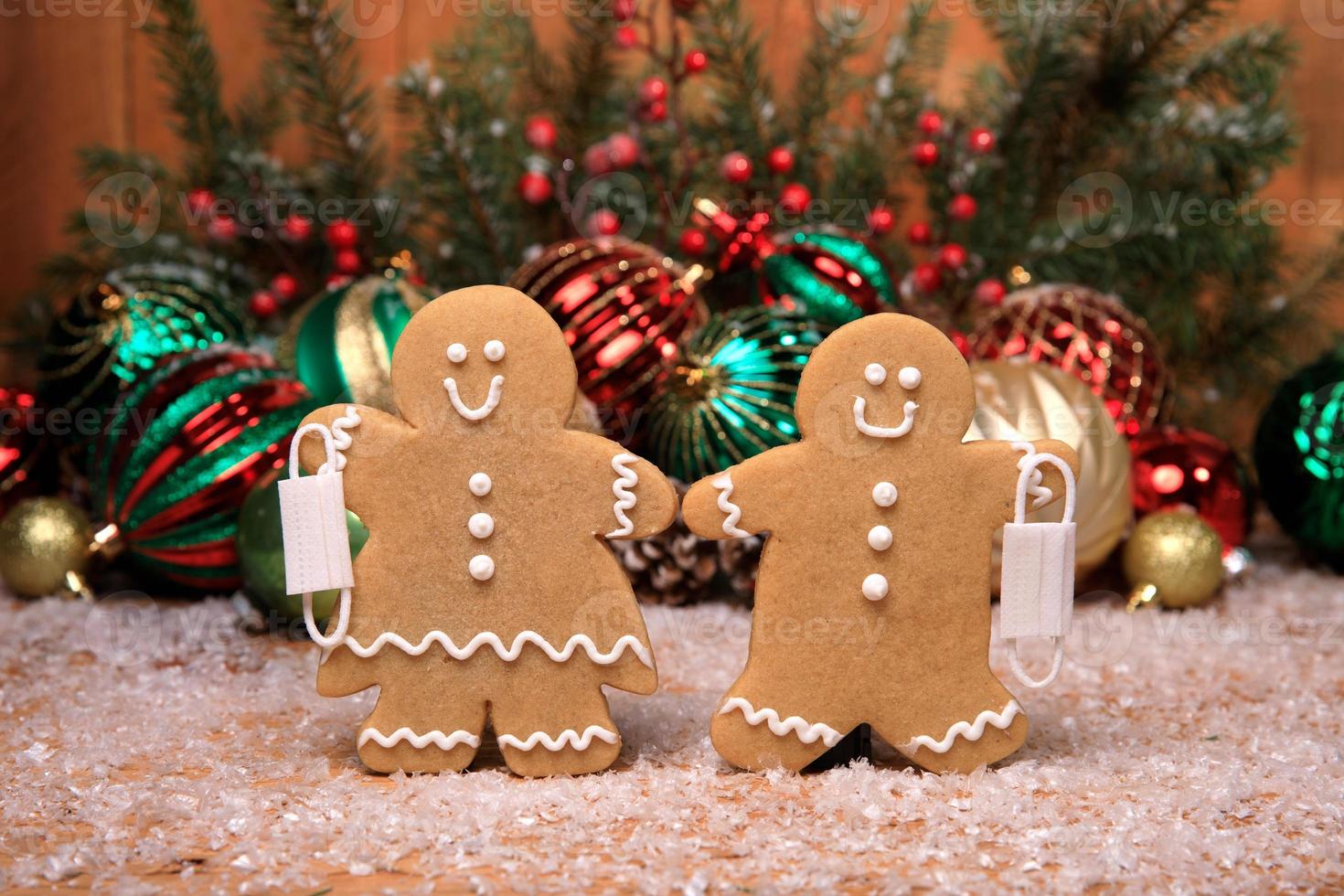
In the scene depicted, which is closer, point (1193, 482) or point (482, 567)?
point (482, 567)

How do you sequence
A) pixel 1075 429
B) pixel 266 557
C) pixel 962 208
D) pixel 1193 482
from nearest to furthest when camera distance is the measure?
pixel 266 557 < pixel 1075 429 < pixel 1193 482 < pixel 962 208

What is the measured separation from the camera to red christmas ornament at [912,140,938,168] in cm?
162

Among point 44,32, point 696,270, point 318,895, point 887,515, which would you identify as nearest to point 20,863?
point 318,895

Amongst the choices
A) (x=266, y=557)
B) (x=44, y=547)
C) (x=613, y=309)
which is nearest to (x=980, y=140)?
(x=613, y=309)

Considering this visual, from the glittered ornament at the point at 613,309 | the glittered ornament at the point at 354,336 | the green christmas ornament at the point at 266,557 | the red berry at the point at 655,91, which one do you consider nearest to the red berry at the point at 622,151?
the red berry at the point at 655,91

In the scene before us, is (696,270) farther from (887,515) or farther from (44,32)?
(44,32)

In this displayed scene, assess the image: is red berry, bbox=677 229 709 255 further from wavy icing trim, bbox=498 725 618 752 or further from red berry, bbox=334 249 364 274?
wavy icing trim, bbox=498 725 618 752

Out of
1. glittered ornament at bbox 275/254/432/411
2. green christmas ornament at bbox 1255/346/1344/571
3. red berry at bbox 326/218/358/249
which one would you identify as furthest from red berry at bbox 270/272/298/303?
green christmas ornament at bbox 1255/346/1344/571

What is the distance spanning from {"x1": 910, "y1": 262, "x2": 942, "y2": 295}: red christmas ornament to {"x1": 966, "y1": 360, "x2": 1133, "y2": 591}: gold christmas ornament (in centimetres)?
21

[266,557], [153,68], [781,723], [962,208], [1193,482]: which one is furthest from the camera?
[153,68]

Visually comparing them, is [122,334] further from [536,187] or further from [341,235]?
[536,187]

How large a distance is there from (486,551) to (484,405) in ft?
0.36

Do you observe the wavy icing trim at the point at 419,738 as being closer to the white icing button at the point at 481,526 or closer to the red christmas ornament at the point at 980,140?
the white icing button at the point at 481,526

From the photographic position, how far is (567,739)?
0.92 meters
